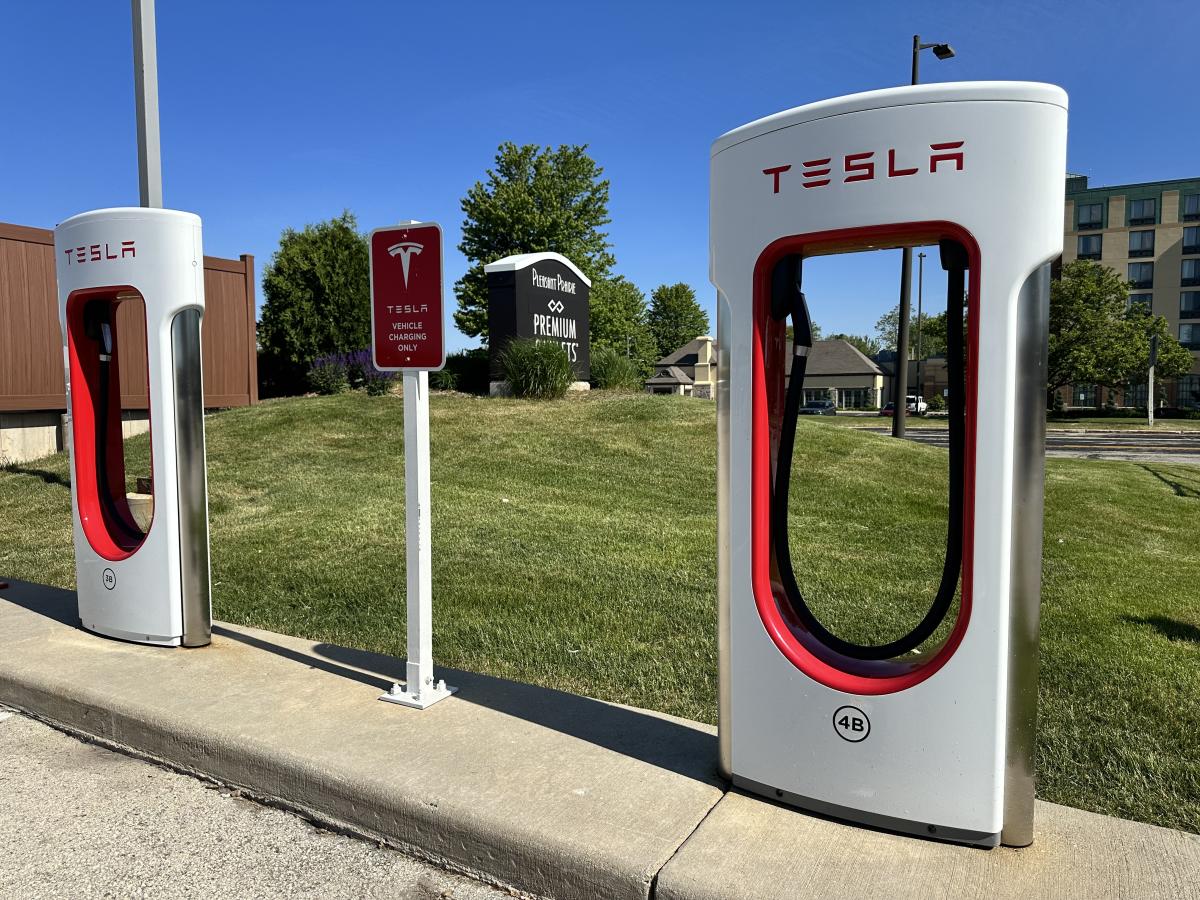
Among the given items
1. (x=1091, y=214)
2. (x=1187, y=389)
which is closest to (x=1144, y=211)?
(x=1091, y=214)

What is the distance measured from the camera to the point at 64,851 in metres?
2.85

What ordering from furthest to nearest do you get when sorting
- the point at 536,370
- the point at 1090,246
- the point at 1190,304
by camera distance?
the point at 1090,246 < the point at 1190,304 < the point at 536,370

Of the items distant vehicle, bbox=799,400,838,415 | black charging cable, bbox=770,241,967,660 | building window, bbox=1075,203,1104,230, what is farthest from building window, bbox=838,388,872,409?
black charging cable, bbox=770,241,967,660

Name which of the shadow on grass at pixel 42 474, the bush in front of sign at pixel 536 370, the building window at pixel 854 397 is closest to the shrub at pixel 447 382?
the bush in front of sign at pixel 536 370

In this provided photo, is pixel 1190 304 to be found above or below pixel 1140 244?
below

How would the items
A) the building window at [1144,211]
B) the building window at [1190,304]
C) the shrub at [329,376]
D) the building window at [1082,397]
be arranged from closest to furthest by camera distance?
the shrub at [329,376], the building window at [1082,397], the building window at [1190,304], the building window at [1144,211]

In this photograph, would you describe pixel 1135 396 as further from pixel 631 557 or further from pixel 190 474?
pixel 190 474

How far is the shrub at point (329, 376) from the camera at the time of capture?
758 inches

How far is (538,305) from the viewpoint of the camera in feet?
59.4

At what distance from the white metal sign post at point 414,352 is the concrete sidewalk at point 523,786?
0.22 meters

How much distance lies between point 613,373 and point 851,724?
17.5 metres

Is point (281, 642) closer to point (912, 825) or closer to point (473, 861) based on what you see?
point (473, 861)

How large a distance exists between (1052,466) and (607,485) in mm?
9162

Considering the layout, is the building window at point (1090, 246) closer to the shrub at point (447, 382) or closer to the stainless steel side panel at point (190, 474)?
the shrub at point (447, 382)
